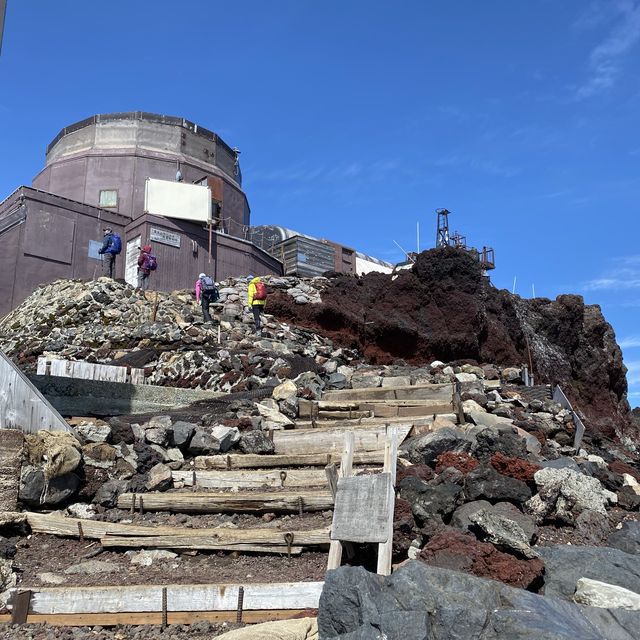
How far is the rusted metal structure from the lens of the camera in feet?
87.9

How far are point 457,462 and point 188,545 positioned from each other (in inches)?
137

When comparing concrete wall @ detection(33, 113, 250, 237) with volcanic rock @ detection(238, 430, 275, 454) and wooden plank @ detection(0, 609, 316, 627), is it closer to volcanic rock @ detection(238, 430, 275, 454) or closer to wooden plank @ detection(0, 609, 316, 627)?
volcanic rock @ detection(238, 430, 275, 454)

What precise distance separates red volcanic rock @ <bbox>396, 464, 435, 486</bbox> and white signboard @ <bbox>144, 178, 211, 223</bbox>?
22820 millimetres

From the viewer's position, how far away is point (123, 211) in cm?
3134

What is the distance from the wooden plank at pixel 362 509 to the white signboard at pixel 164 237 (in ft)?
75.1

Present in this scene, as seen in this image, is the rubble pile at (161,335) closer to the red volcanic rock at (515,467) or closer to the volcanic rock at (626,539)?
the red volcanic rock at (515,467)

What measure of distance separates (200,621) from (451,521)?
113 inches

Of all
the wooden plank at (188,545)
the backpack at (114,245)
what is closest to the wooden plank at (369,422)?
the wooden plank at (188,545)

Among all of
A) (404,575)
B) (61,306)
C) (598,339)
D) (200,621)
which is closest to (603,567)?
(404,575)

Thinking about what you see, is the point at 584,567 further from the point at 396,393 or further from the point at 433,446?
the point at 396,393

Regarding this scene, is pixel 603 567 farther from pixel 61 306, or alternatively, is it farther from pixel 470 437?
pixel 61 306

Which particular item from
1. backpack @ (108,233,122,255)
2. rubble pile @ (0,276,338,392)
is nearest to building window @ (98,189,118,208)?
backpack @ (108,233,122,255)

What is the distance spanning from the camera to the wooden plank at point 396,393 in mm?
13291

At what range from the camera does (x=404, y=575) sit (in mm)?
4992
